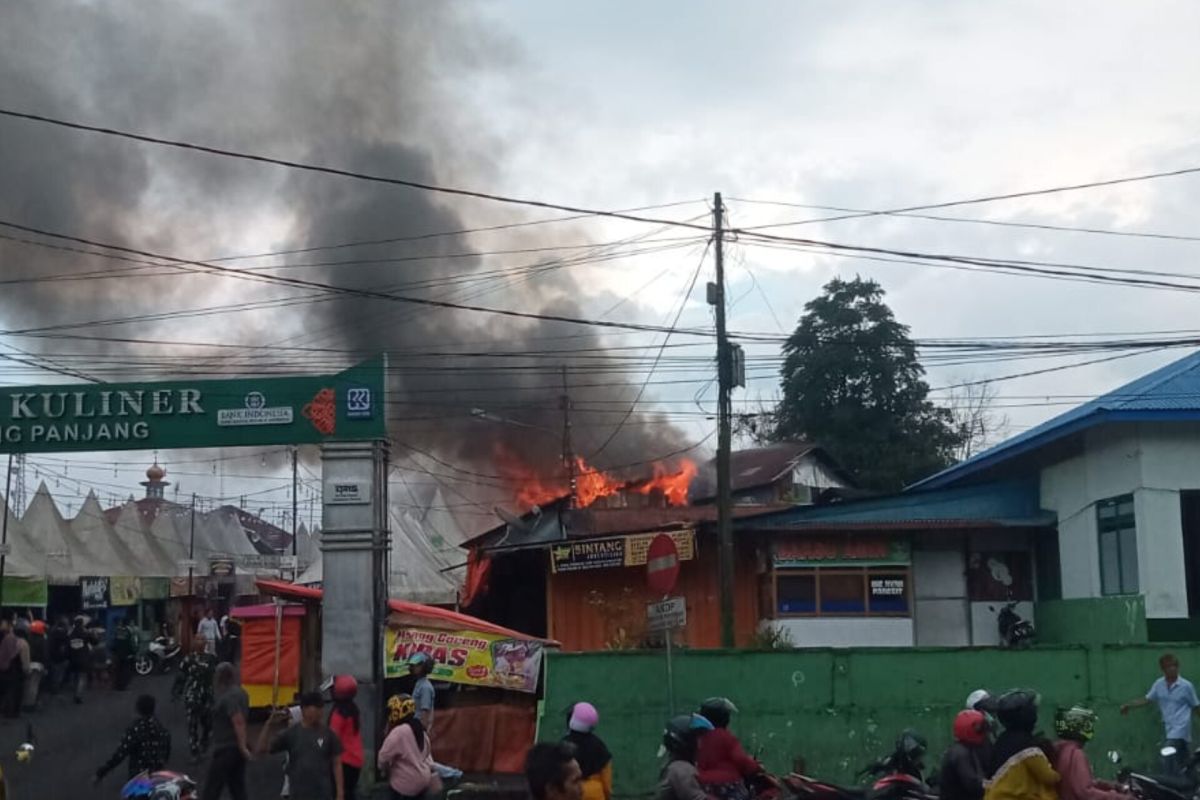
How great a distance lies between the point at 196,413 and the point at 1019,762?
39.2ft

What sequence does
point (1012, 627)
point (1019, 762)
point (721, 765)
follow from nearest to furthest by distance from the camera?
point (1019, 762)
point (721, 765)
point (1012, 627)

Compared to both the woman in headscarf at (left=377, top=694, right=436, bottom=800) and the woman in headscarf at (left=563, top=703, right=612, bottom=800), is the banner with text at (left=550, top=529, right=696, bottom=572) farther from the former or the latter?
the woman in headscarf at (left=563, top=703, right=612, bottom=800)

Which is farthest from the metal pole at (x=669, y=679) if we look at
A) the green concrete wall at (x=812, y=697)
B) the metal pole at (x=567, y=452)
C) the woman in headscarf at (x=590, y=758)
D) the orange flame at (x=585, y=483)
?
the metal pole at (x=567, y=452)

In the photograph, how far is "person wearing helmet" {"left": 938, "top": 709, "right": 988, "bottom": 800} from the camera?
8.13m

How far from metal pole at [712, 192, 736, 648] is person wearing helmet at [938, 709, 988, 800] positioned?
11609 mm

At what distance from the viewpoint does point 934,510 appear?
75.6 feet

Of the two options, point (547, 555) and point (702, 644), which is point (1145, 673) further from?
point (547, 555)

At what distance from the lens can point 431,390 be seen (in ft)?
102

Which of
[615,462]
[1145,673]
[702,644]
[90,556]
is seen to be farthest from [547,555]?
[90,556]

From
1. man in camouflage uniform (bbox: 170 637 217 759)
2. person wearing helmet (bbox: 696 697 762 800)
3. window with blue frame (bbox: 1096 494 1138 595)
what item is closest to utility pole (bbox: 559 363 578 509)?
window with blue frame (bbox: 1096 494 1138 595)

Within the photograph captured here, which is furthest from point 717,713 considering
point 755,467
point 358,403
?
point 755,467

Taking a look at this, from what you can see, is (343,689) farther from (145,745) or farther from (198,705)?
(198,705)

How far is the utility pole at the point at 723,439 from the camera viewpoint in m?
20.1

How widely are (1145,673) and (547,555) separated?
11428mm
